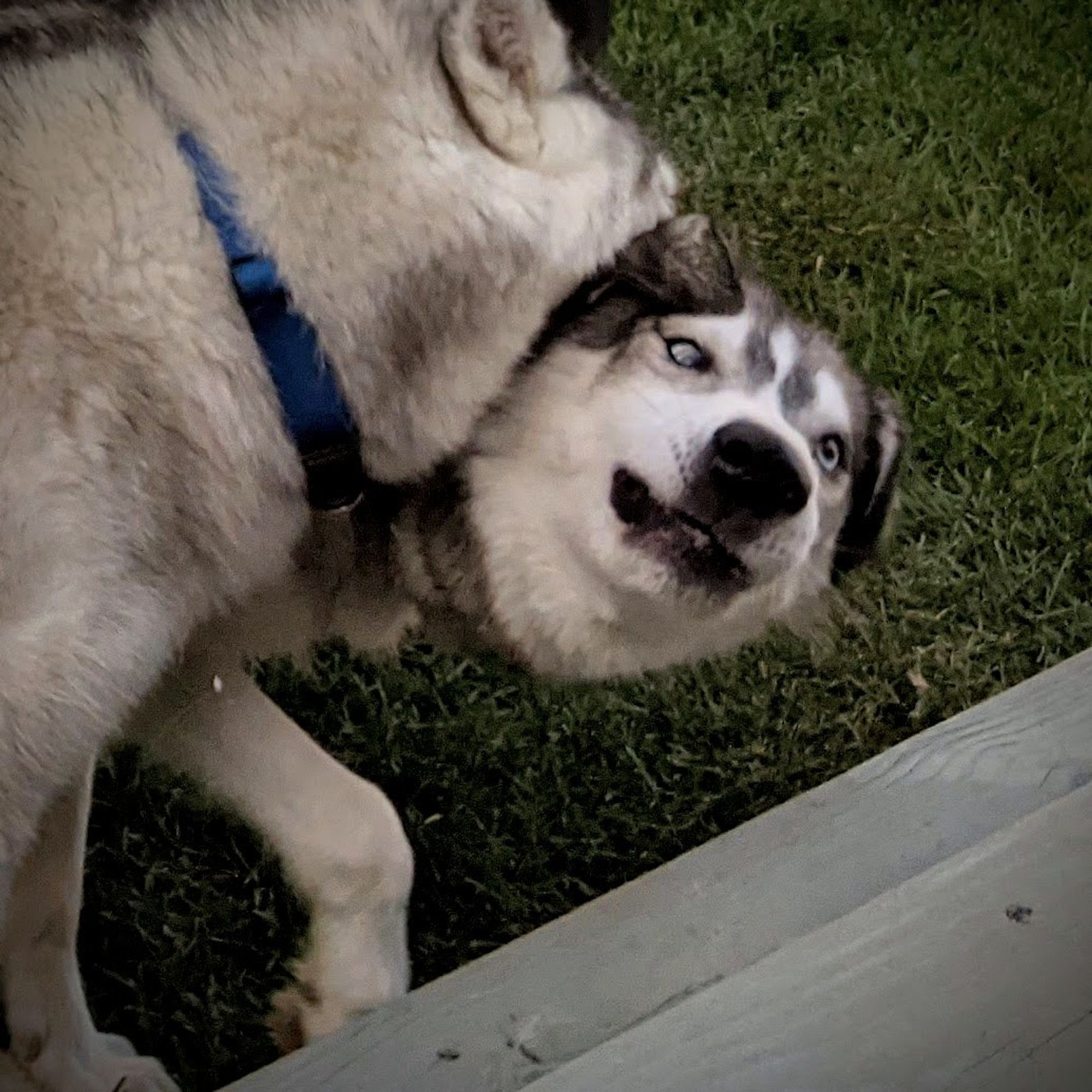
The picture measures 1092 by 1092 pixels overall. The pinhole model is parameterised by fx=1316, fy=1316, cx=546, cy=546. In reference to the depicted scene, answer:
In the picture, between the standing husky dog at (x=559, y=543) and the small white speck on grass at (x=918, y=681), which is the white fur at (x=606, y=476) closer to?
the standing husky dog at (x=559, y=543)

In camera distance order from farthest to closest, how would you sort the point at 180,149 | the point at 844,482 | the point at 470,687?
the point at 470,687
the point at 844,482
the point at 180,149

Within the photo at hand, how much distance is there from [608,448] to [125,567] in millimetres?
451

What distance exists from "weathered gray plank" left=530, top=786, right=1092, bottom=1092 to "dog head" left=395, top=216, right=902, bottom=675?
1.12 feet

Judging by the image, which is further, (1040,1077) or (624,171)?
(624,171)

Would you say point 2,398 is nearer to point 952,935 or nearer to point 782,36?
point 952,935

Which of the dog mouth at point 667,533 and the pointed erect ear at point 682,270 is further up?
the pointed erect ear at point 682,270

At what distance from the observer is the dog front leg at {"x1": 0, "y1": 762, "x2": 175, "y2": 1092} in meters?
1.23

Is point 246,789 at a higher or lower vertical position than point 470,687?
higher

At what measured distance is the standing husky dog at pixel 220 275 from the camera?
36.2 inches

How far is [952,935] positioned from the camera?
1.01 metres

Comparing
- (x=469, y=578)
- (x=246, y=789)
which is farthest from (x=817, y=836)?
(x=246, y=789)

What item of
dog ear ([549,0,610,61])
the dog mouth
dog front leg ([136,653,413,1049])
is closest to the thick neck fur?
the dog mouth

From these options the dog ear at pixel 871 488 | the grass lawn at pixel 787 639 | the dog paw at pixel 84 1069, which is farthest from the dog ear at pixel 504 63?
the dog paw at pixel 84 1069

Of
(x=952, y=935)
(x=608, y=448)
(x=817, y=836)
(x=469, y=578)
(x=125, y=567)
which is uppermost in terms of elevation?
(x=125, y=567)
